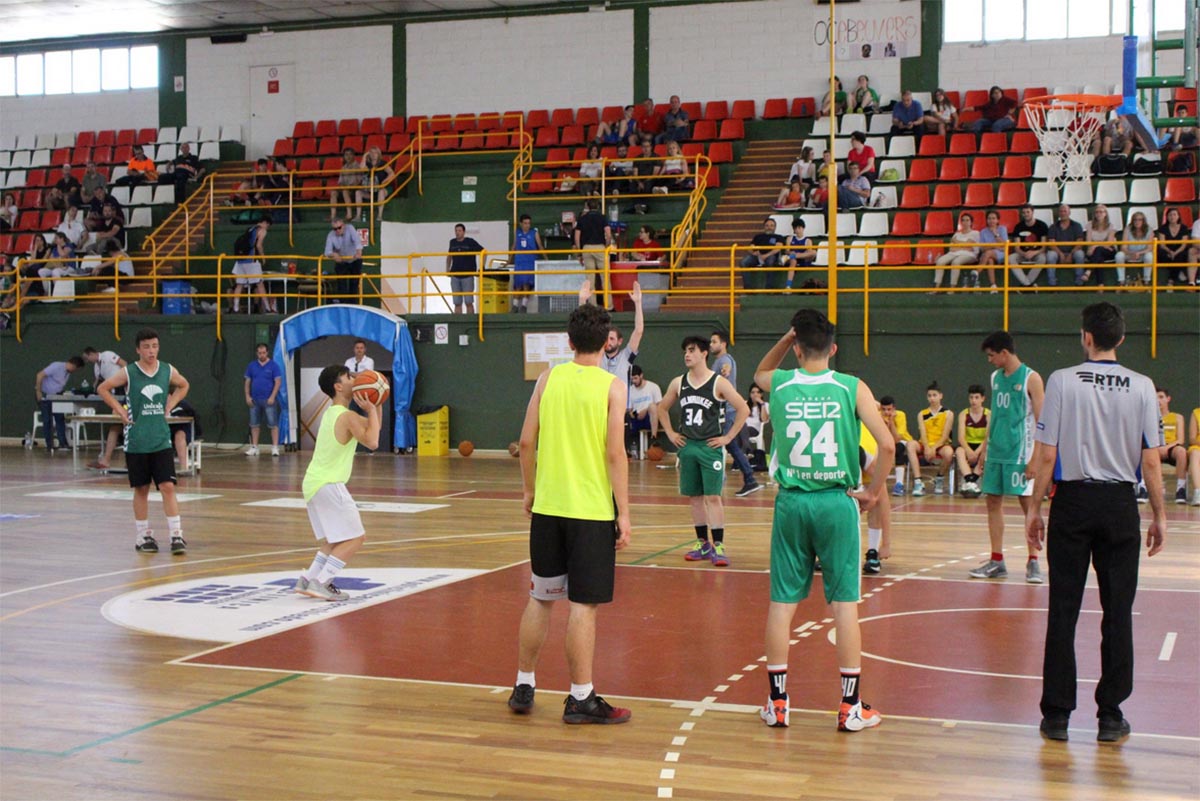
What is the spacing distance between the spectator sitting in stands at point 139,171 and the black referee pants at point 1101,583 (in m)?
27.5

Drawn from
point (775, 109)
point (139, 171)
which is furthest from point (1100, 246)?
point (139, 171)

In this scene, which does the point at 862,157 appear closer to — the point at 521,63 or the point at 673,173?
the point at 673,173

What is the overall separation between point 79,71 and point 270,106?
583cm

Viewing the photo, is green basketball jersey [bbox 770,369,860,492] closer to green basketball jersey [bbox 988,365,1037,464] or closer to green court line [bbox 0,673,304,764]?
green court line [bbox 0,673,304,764]

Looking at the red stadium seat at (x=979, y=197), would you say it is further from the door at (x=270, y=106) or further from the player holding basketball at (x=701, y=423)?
the door at (x=270, y=106)

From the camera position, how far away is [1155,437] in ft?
20.5

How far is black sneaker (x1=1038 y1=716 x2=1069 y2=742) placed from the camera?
6.11 metres

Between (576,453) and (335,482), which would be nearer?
(576,453)

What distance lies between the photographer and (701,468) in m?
11.1

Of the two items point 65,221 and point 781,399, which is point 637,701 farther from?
point 65,221

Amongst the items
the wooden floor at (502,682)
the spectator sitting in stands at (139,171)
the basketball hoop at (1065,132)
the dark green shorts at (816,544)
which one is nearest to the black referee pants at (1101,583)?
the wooden floor at (502,682)

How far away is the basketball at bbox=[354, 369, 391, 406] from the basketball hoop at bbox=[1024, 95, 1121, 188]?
12.4 m

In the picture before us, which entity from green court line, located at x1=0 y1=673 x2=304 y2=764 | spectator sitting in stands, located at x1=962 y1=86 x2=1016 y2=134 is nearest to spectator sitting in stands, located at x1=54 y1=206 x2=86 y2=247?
spectator sitting in stands, located at x1=962 y1=86 x2=1016 y2=134

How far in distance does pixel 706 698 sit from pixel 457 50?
26.3 m
